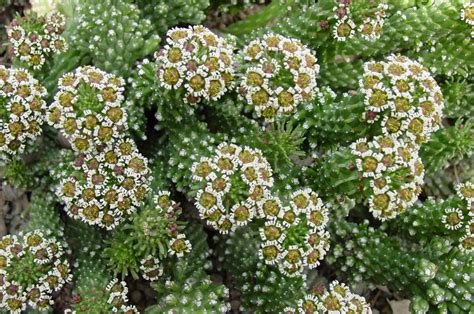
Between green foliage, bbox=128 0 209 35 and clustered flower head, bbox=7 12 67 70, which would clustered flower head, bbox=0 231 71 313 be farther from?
green foliage, bbox=128 0 209 35

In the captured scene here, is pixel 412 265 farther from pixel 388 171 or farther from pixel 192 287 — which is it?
pixel 192 287

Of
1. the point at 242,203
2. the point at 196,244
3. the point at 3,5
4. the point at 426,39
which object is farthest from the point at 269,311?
the point at 3,5

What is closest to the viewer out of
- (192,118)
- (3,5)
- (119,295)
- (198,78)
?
(198,78)

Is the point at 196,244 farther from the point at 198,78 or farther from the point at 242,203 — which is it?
the point at 198,78

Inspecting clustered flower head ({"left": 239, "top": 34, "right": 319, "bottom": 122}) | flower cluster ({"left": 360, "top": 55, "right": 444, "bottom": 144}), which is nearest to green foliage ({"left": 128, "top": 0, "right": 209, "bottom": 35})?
clustered flower head ({"left": 239, "top": 34, "right": 319, "bottom": 122})

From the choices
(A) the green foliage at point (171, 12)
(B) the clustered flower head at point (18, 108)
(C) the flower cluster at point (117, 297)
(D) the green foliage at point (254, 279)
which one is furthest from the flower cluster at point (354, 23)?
(C) the flower cluster at point (117, 297)

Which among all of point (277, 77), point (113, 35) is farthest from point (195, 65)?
point (113, 35)
